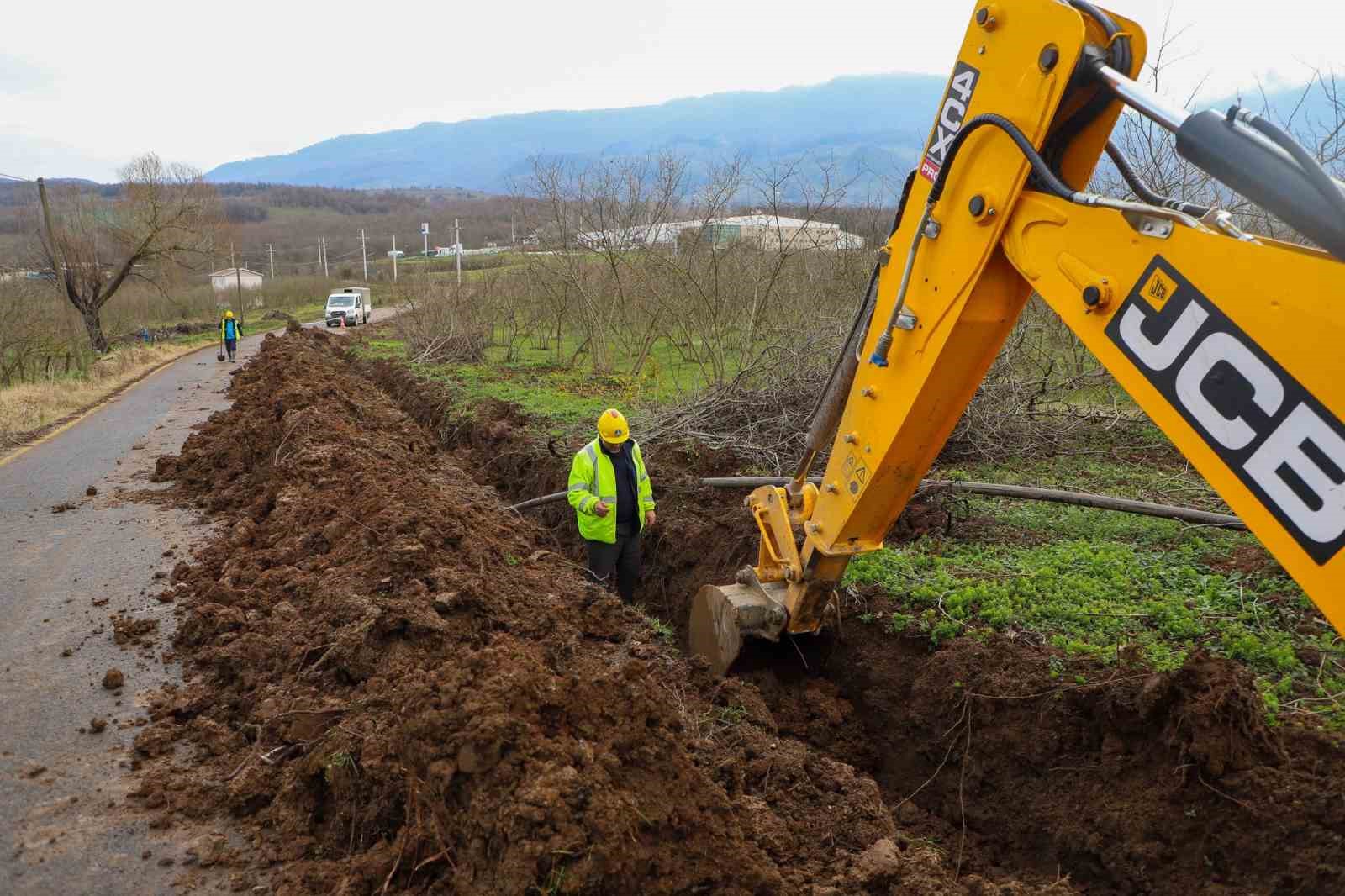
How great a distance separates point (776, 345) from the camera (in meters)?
12.5

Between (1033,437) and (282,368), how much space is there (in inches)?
550

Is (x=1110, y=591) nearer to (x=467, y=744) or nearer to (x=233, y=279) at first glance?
(x=467, y=744)

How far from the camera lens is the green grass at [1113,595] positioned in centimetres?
496

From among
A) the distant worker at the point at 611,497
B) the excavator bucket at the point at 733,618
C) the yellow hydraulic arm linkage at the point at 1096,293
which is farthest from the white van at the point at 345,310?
the yellow hydraulic arm linkage at the point at 1096,293

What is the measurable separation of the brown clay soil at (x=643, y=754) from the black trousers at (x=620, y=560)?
708mm

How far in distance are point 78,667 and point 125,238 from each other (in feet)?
125

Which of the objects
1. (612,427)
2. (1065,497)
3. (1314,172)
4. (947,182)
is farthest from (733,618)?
(1065,497)

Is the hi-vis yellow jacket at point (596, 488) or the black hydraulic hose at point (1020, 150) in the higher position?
the black hydraulic hose at point (1020, 150)

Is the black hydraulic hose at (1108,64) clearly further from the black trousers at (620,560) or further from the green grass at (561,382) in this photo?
the green grass at (561,382)

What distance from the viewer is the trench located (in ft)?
12.6

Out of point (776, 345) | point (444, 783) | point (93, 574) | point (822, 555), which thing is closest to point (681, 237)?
point (776, 345)

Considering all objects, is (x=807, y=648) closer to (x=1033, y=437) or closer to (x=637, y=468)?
(x=637, y=468)

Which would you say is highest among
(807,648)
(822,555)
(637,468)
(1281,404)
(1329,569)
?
(1281,404)

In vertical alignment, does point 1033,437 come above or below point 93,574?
above
